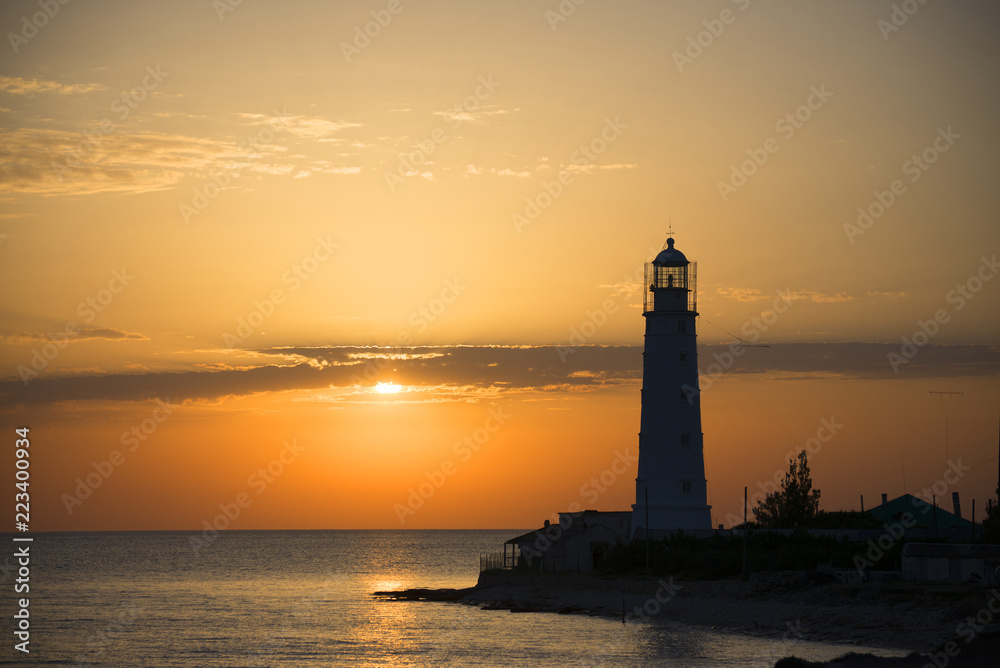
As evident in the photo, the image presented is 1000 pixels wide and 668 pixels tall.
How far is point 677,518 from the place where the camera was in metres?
53.9

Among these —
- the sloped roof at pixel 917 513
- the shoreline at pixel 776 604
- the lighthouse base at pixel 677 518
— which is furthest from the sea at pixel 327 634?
the sloped roof at pixel 917 513

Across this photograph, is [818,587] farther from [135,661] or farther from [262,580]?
[262,580]

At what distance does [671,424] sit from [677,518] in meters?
5.03

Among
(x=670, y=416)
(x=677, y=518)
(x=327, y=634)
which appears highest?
(x=670, y=416)

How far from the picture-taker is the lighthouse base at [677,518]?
176 ft

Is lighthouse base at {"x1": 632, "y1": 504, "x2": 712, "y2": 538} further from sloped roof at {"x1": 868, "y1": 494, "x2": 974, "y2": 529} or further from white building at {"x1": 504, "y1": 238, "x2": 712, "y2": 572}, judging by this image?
sloped roof at {"x1": 868, "y1": 494, "x2": 974, "y2": 529}

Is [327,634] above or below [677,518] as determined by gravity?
below

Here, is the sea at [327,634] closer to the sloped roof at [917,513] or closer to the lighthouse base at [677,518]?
the lighthouse base at [677,518]

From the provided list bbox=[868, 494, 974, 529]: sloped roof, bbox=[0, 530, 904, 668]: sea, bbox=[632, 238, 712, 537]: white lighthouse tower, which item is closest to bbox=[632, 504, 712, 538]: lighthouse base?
bbox=[632, 238, 712, 537]: white lighthouse tower

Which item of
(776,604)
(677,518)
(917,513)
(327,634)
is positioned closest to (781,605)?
(776,604)

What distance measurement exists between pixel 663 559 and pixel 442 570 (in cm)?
6678

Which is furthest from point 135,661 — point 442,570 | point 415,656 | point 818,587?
point 442,570

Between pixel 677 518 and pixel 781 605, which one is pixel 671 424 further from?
pixel 781 605

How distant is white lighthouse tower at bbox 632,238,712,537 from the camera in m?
53.2
